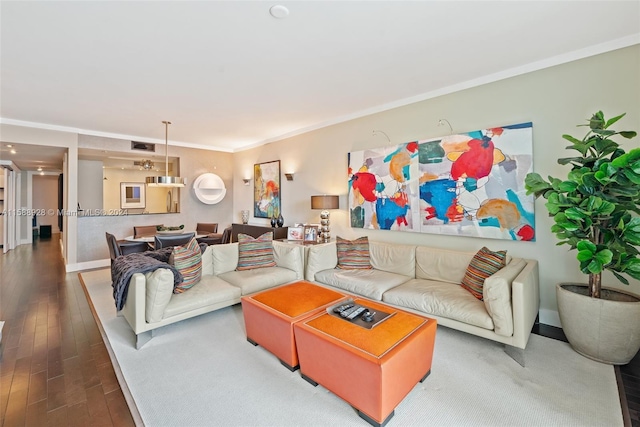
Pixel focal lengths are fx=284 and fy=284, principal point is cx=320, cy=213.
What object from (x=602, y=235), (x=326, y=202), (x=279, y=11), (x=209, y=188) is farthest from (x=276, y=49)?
(x=209, y=188)

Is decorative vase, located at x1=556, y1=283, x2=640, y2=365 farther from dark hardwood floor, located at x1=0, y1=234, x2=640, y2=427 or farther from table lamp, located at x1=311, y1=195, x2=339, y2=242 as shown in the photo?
table lamp, located at x1=311, y1=195, x2=339, y2=242

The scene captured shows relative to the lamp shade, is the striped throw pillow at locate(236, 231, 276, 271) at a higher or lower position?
lower

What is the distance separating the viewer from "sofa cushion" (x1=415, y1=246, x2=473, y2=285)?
317cm

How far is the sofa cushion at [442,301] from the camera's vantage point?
2.48 m

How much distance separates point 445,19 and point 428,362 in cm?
268

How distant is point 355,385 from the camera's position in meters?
1.77

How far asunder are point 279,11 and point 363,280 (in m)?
2.71

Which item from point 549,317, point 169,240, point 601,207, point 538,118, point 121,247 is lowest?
→ point 549,317

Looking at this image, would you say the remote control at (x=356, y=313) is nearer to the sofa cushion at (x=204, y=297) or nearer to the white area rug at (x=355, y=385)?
the white area rug at (x=355, y=385)

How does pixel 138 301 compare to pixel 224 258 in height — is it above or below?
below

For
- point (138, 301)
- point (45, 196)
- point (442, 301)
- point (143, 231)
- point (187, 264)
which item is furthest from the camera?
point (45, 196)

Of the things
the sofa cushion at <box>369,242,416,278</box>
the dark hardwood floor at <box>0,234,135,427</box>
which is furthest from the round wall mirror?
the sofa cushion at <box>369,242,416,278</box>

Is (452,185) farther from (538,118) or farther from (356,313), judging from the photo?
(356,313)

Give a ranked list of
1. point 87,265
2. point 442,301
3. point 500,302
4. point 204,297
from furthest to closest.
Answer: point 87,265 → point 204,297 → point 442,301 → point 500,302
